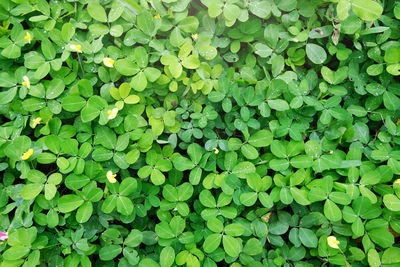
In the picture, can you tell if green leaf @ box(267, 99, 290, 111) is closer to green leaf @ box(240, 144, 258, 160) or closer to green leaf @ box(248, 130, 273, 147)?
green leaf @ box(248, 130, 273, 147)

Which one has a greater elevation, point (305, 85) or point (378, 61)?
point (378, 61)

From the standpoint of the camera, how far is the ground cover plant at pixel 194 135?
1712 millimetres

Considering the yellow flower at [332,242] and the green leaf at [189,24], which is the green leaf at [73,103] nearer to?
the green leaf at [189,24]

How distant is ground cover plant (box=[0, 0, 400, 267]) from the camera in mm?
1712

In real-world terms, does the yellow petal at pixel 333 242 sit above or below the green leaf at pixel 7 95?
below

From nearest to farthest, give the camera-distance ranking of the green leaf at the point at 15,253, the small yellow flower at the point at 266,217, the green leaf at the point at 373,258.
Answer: the green leaf at the point at 15,253 < the green leaf at the point at 373,258 < the small yellow flower at the point at 266,217

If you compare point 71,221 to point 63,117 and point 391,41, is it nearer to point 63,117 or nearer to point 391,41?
point 63,117

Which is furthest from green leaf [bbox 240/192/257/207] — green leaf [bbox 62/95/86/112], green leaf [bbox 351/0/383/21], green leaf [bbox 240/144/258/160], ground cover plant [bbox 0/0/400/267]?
green leaf [bbox 351/0/383/21]

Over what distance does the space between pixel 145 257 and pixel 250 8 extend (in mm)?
1711

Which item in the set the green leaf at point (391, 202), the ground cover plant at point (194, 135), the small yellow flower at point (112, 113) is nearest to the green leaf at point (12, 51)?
the ground cover plant at point (194, 135)

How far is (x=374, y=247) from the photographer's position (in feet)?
5.83

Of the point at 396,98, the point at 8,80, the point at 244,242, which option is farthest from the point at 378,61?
the point at 8,80

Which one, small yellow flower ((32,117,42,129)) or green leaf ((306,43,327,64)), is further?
green leaf ((306,43,327,64))

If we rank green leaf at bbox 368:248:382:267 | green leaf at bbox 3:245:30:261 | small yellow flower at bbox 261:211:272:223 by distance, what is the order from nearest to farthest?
green leaf at bbox 3:245:30:261 < green leaf at bbox 368:248:382:267 < small yellow flower at bbox 261:211:272:223
